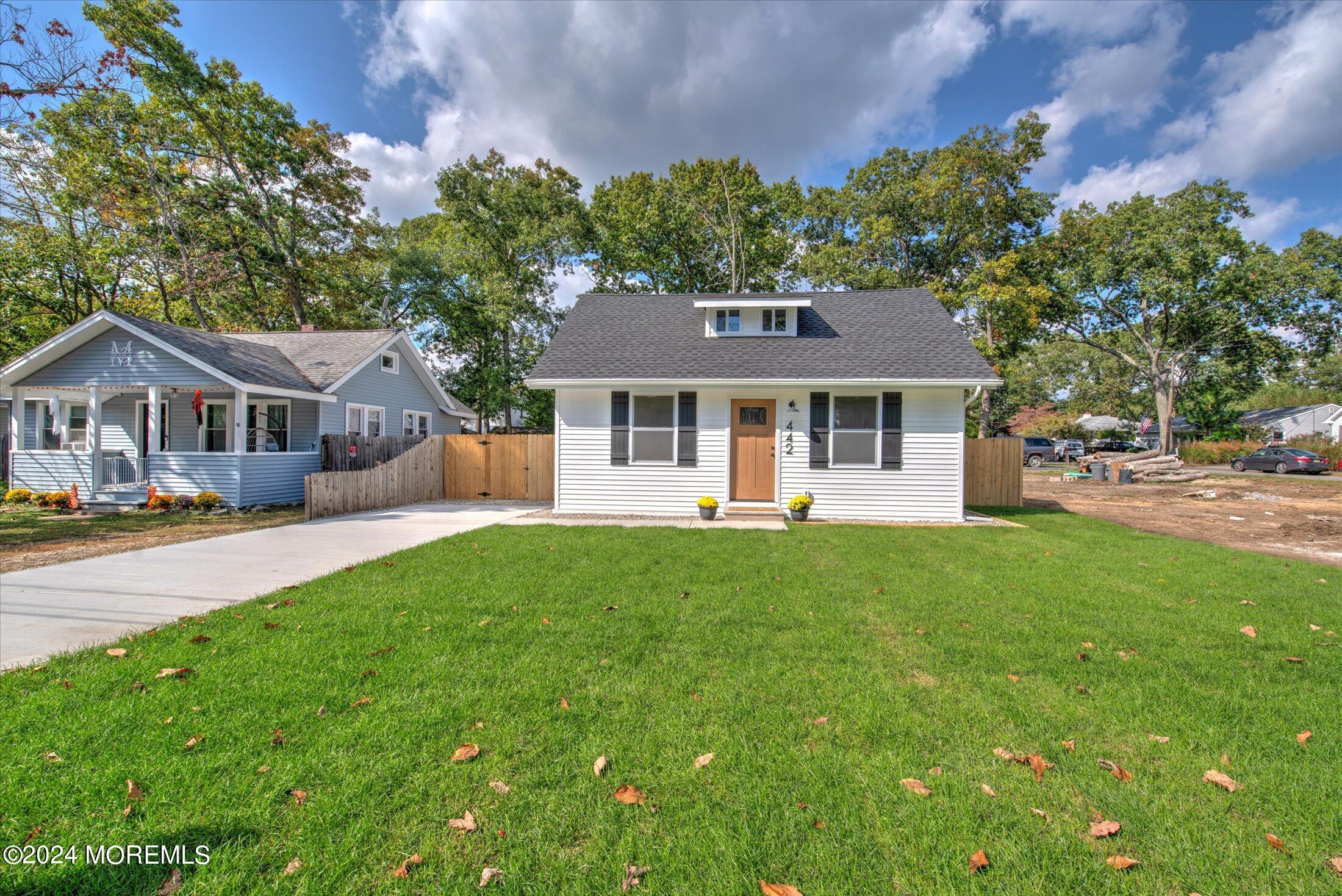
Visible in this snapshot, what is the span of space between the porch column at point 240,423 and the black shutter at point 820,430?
12899 millimetres

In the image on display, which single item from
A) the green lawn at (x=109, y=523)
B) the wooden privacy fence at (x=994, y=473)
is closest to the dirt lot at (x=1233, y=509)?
the wooden privacy fence at (x=994, y=473)

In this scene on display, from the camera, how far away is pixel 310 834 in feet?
6.91

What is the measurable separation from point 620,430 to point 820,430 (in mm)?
4364

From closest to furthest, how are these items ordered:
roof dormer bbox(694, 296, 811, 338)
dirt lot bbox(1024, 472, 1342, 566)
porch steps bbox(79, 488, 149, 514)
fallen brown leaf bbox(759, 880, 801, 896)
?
fallen brown leaf bbox(759, 880, 801, 896)
dirt lot bbox(1024, 472, 1342, 566)
porch steps bbox(79, 488, 149, 514)
roof dormer bbox(694, 296, 811, 338)

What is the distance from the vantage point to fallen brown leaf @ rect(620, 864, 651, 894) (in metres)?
1.88

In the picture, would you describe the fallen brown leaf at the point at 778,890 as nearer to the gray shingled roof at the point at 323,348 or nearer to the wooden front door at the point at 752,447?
the wooden front door at the point at 752,447

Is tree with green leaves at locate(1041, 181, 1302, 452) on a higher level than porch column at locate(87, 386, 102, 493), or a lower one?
higher

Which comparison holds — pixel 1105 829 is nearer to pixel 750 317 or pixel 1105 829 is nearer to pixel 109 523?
pixel 750 317

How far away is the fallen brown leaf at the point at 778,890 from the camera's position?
1.84 m

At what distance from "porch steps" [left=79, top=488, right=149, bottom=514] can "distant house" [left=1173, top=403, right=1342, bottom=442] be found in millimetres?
56433

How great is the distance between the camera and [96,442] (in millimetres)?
12594

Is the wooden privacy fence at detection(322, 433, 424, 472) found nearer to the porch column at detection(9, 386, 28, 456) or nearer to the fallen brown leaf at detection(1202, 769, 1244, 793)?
the porch column at detection(9, 386, 28, 456)

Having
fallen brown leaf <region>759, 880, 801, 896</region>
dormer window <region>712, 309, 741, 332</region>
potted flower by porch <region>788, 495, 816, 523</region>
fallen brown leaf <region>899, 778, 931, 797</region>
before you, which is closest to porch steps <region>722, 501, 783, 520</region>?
potted flower by porch <region>788, 495, 816, 523</region>

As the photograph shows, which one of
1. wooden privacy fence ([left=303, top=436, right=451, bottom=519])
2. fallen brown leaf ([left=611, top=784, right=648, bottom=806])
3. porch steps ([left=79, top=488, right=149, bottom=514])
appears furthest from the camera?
porch steps ([left=79, top=488, right=149, bottom=514])
